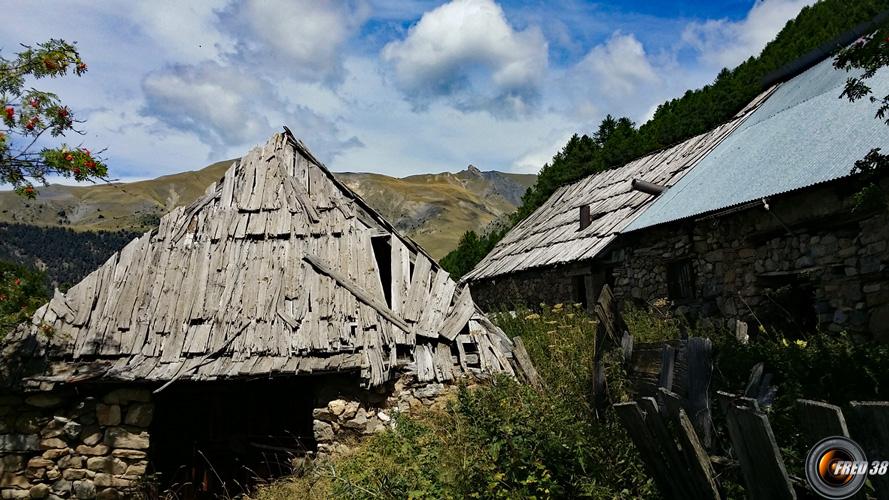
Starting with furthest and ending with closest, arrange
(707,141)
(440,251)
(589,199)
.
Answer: (440,251)
(589,199)
(707,141)

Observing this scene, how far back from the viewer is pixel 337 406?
7.43m

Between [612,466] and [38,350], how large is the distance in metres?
6.98

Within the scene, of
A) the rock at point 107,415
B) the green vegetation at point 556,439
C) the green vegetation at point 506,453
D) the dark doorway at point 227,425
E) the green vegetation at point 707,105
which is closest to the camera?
the green vegetation at point 556,439

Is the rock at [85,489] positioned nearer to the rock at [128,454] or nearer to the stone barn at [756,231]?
the rock at [128,454]

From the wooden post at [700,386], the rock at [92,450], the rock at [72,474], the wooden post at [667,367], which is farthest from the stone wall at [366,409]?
the wooden post at [700,386]

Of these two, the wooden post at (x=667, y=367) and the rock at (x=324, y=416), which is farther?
the rock at (x=324, y=416)

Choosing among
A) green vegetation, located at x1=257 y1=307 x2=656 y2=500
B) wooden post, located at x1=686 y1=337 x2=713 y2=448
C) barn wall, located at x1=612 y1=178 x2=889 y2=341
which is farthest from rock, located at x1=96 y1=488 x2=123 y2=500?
barn wall, located at x1=612 y1=178 x2=889 y2=341

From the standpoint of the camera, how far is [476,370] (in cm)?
804

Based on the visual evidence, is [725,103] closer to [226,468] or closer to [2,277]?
[226,468]

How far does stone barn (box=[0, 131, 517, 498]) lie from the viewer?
7277 millimetres

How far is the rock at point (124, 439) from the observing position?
733cm

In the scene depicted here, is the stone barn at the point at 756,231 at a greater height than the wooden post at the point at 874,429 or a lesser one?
greater

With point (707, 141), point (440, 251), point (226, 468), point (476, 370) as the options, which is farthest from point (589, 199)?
point (440, 251)

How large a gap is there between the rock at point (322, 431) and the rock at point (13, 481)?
3.45m
